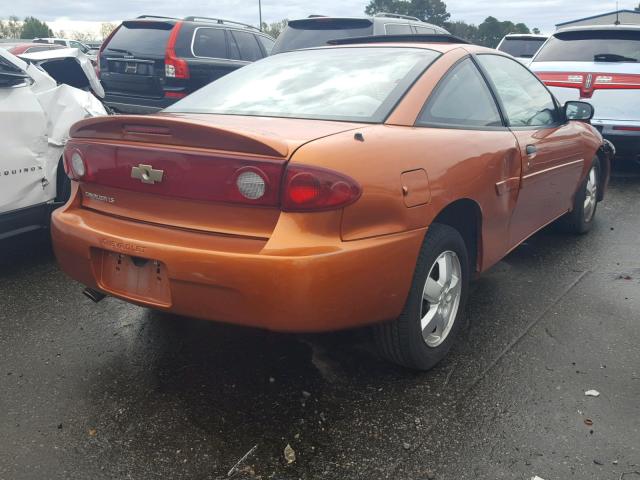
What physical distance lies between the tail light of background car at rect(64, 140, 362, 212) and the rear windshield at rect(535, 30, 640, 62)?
6101mm

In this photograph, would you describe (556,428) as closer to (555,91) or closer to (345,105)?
(345,105)

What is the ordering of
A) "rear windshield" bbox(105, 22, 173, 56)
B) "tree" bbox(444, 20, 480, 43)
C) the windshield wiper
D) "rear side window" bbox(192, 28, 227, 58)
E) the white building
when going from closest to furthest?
the windshield wiper
"rear windshield" bbox(105, 22, 173, 56)
"rear side window" bbox(192, 28, 227, 58)
the white building
"tree" bbox(444, 20, 480, 43)

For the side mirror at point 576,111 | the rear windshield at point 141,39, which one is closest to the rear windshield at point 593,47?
the side mirror at point 576,111

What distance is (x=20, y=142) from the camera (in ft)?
12.9

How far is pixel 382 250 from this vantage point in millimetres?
2328

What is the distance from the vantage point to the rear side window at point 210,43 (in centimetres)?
835

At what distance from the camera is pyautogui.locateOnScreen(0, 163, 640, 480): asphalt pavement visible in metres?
2.21

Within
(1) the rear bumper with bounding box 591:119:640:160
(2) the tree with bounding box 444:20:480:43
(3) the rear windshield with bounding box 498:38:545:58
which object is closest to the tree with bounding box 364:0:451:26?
(2) the tree with bounding box 444:20:480:43

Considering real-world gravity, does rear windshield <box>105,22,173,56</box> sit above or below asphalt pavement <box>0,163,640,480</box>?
above

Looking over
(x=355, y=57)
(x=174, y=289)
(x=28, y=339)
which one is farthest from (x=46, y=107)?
(x=174, y=289)

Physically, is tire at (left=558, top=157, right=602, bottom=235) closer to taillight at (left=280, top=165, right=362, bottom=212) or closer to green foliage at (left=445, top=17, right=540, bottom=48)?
taillight at (left=280, top=165, right=362, bottom=212)

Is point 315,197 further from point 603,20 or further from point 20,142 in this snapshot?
point 603,20

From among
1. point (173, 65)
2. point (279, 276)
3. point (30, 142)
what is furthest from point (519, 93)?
point (173, 65)

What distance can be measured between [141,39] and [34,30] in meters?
65.4
